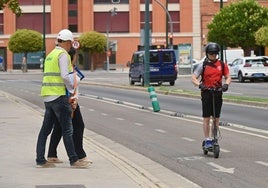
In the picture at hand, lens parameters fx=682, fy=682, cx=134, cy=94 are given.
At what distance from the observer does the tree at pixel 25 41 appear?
3095 inches

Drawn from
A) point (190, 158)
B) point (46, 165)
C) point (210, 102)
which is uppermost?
point (210, 102)

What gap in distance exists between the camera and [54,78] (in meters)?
10.2

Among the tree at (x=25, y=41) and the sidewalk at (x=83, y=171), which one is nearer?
the sidewalk at (x=83, y=171)

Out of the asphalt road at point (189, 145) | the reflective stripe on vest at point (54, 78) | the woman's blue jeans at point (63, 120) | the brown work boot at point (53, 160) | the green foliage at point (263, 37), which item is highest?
the green foliage at point (263, 37)

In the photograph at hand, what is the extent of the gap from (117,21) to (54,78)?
76.1 metres

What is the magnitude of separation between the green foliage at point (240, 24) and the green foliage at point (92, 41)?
76.7 feet

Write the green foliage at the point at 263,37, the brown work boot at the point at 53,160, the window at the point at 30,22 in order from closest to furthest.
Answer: the brown work boot at the point at 53,160
the green foliage at the point at 263,37
the window at the point at 30,22

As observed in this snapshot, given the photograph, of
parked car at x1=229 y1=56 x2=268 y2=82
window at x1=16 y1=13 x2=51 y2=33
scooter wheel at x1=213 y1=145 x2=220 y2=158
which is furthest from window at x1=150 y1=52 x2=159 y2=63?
window at x1=16 y1=13 x2=51 y2=33

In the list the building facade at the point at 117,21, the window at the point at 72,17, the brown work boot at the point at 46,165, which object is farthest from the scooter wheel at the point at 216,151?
the window at the point at 72,17

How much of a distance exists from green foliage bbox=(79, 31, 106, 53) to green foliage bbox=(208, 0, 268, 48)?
23.4 meters

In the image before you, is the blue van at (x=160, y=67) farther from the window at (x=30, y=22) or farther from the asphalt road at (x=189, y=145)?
the window at (x=30, y=22)

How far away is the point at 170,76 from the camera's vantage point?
138 feet

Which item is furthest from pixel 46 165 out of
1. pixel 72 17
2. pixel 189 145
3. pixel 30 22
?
pixel 72 17

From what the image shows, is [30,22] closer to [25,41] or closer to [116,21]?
[25,41]
